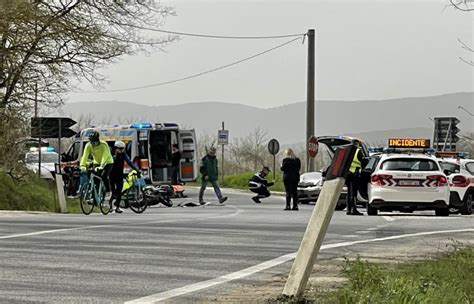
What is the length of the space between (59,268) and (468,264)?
414cm

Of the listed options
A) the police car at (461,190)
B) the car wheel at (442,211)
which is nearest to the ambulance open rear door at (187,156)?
the police car at (461,190)

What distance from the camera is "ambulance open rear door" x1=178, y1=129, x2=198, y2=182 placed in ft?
115

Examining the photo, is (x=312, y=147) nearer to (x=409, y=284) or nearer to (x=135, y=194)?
(x=135, y=194)

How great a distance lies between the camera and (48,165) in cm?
3897

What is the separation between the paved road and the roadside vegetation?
117 cm

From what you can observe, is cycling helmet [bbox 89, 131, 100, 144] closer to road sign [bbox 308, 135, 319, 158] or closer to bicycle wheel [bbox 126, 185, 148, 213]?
bicycle wheel [bbox 126, 185, 148, 213]

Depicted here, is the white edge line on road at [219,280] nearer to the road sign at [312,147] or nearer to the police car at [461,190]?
the police car at [461,190]

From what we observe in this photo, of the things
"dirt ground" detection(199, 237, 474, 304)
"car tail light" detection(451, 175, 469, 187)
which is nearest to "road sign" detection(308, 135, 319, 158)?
"car tail light" detection(451, 175, 469, 187)

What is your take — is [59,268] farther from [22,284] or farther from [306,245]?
[306,245]

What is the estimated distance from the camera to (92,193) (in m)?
21.1

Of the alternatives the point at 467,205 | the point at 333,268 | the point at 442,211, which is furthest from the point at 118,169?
the point at 333,268

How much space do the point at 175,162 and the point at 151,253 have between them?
76.9 feet

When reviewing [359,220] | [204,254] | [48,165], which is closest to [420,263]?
[204,254]

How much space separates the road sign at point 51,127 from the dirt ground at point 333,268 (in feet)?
43.2
